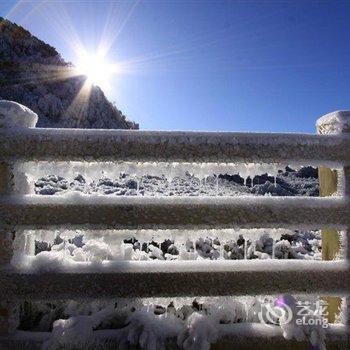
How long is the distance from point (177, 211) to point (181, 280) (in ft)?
1.28

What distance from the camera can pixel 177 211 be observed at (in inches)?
84.4

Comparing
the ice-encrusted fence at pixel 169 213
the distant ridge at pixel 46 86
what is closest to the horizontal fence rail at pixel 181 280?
the ice-encrusted fence at pixel 169 213

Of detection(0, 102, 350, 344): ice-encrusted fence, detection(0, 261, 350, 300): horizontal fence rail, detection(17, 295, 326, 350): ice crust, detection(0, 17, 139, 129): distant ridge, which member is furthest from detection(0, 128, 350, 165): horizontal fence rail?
detection(0, 17, 139, 129): distant ridge

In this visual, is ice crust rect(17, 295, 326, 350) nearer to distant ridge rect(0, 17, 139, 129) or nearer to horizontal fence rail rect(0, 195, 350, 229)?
horizontal fence rail rect(0, 195, 350, 229)

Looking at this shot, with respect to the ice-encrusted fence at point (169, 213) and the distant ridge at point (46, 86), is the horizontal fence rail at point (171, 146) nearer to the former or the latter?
the ice-encrusted fence at point (169, 213)

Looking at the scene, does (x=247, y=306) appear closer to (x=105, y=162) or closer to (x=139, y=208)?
(x=139, y=208)

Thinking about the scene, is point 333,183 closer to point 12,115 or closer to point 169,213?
point 169,213

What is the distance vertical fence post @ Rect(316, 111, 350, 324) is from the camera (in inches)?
89.0

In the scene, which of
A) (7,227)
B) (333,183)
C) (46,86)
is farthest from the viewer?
(46,86)

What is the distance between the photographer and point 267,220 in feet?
7.17

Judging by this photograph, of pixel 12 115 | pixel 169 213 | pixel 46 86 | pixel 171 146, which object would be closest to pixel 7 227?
pixel 12 115

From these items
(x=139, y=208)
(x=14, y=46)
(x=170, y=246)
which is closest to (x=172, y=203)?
(x=139, y=208)

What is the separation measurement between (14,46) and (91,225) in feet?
93.1

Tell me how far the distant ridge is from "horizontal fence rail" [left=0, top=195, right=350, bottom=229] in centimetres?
2043
